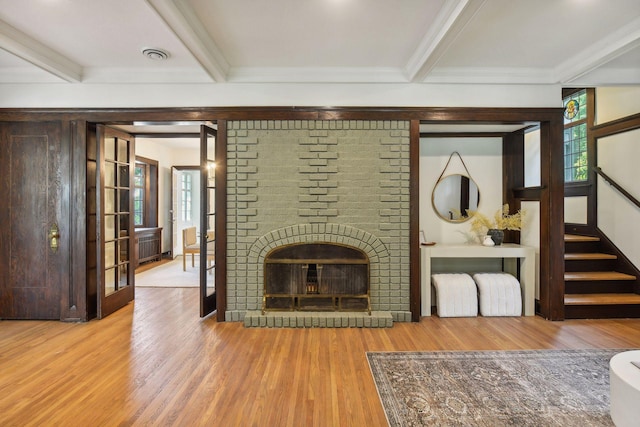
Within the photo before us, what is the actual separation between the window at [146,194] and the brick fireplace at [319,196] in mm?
4408

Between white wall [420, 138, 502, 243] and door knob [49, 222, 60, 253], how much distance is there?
4.20 metres

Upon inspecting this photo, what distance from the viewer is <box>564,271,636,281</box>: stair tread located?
380 centimetres

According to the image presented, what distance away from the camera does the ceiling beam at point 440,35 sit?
2211mm

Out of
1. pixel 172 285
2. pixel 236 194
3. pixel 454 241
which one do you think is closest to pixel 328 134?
pixel 236 194

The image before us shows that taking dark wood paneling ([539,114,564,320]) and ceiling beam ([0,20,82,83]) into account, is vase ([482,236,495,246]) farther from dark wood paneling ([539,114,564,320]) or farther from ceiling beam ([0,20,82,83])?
ceiling beam ([0,20,82,83])

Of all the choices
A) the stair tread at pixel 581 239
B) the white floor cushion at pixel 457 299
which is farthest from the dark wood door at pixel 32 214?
the stair tread at pixel 581 239

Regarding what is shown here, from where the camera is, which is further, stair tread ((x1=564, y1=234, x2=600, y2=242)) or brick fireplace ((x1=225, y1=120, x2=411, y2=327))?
stair tread ((x1=564, y1=234, x2=600, y2=242))

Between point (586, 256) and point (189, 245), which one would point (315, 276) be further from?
point (189, 245)

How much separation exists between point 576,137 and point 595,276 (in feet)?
7.34

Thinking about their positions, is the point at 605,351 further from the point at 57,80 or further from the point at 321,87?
the point at 57,80

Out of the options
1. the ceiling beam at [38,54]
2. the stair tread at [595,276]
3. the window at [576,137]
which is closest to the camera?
Result: the ceiling beam at [38,54]

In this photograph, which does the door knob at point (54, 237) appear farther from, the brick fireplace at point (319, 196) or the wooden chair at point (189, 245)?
the wooden chair at point (189, 245)

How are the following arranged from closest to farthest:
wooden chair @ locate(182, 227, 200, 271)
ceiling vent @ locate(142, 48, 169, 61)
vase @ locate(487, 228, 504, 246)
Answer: ceiling vent @ locate(142, 48, 169, 61) → vase @ locate(487, 228, 504, 246) → wooden chair @ locate(182, 227, 200, 271)

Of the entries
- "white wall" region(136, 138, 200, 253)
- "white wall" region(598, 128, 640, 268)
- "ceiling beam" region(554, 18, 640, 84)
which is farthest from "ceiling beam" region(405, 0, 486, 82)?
"white wall" region(136, 138, 200, 253)
